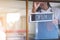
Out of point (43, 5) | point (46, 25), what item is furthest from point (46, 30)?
point (43, 5)

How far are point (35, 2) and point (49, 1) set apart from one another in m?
0.11

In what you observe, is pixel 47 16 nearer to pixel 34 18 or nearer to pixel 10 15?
pixel 34 18

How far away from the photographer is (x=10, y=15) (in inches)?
36.1

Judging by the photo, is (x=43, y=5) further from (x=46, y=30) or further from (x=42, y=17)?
(x=46, y=30)

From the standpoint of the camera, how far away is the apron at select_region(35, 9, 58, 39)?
0.94 m

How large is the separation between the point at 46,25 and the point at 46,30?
0.04 metres

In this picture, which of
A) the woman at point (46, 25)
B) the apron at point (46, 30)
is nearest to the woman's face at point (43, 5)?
the woman at point (46, 25)

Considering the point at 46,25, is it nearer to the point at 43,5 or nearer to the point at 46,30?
the point at 46,30

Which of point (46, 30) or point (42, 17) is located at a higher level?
point (42, 17)

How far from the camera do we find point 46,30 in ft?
3.10

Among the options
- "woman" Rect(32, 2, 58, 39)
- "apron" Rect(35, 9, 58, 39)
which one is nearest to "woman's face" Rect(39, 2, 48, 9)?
"woman" Rect(32, 2, 58, 39)

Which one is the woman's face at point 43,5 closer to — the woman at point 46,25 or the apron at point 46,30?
the woman at point 46,25

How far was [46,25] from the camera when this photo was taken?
37.2 inches

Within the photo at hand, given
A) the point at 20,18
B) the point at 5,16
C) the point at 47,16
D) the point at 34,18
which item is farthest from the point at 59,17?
the point at 5,16
